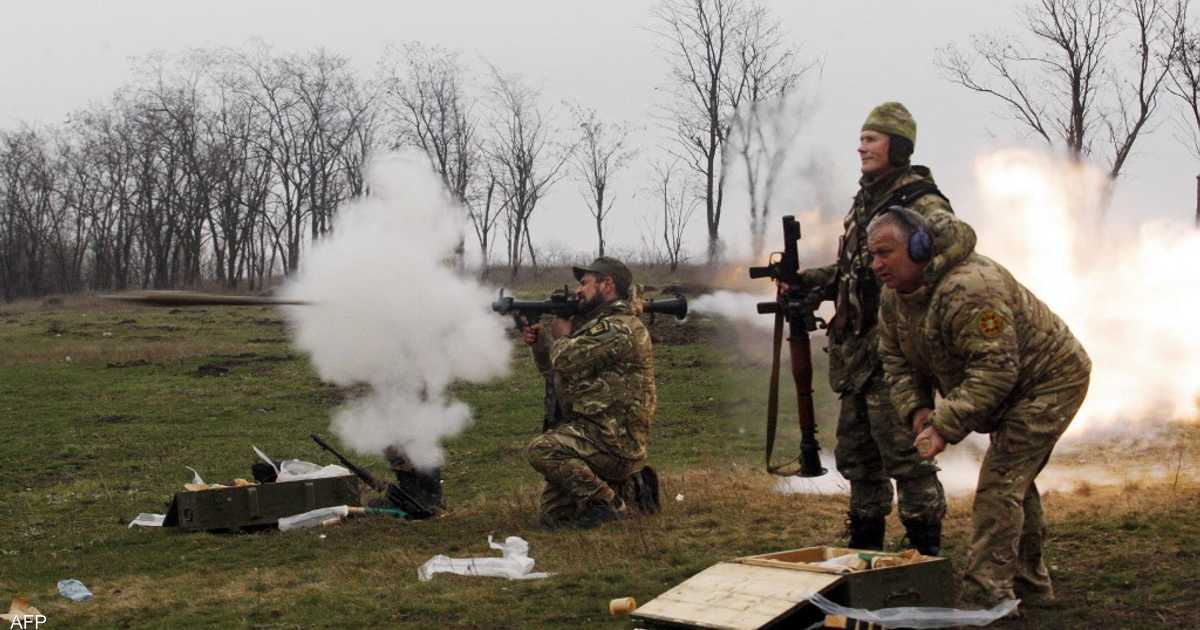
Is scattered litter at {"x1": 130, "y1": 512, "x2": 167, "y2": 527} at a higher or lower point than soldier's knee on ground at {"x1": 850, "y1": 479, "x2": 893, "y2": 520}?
lower

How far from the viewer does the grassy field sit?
23.8 feet

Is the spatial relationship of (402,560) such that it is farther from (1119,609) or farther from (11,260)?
(11,260)

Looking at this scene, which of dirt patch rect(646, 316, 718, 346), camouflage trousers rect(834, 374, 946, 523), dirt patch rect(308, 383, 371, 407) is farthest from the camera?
dirt patch rect(646, 316, 718, 346)

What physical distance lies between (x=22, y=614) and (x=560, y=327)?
4.51 m

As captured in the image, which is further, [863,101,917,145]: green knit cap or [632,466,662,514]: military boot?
[632,466,662,514]: military boot

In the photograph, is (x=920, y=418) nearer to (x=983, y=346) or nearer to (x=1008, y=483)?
(x=1008, y=483)

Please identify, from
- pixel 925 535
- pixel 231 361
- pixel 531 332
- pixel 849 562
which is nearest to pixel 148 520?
pixel 531 332

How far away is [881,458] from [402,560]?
10.9 feet

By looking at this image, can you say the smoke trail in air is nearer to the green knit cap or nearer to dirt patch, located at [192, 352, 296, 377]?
the green knit cap

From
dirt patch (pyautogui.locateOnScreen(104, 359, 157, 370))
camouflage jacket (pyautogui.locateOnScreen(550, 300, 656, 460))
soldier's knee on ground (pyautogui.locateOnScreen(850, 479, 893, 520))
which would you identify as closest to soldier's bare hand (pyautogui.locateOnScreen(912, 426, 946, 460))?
soldier's knee on ground (pyautogui.locateOnScreen(850, 479, 893, 520))

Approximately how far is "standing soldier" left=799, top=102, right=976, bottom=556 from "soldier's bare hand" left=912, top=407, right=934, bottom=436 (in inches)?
22.0

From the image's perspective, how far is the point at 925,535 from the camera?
7273mm

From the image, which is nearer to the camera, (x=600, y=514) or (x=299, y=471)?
(x=600, y=514)

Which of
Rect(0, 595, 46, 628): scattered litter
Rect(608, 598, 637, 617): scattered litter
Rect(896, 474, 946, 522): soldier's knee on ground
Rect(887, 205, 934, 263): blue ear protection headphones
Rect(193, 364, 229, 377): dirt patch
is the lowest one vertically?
Rect(193, 364, 229, 377): dirt patch
